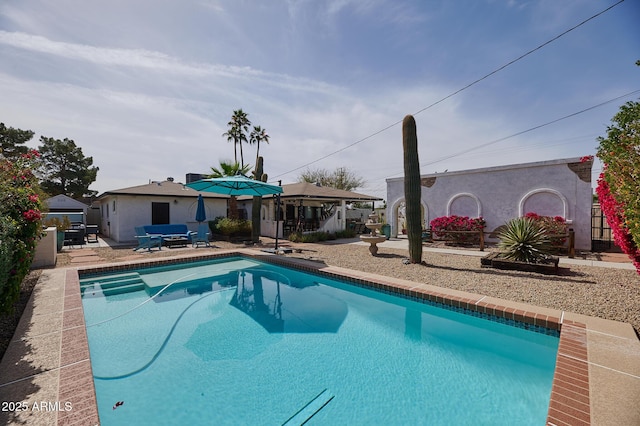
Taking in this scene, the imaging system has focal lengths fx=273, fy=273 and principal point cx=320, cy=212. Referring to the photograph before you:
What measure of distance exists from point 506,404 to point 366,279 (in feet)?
13.9

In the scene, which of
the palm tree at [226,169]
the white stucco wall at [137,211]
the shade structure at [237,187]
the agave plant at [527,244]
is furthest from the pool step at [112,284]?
the agave plant at [527,244]

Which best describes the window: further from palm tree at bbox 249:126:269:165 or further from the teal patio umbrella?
palm tree at bbox 249:126:269:165

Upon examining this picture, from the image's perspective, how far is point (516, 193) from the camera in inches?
557

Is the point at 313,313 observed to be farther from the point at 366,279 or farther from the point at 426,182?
the point at 426,182

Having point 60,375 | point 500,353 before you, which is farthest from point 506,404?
point 60,375

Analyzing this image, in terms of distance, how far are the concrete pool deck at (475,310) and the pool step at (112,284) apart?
85.1 inches

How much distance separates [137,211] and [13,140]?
25636mm

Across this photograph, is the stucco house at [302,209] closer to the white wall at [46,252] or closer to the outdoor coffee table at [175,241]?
the outdoor coffee table at [175,241]

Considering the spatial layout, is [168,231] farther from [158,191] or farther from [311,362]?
[311,362]

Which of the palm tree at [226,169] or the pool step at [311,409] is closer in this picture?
the pool step at [311,409]

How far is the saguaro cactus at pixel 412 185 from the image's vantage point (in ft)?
31.4

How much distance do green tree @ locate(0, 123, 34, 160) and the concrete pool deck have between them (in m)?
35.5

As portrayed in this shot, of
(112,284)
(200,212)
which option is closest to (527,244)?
(112,284)

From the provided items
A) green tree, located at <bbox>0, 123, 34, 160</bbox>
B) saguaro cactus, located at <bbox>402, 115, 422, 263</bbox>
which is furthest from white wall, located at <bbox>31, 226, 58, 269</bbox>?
green tree, located at <bbox>0, 123, 34, 160</bbox>
